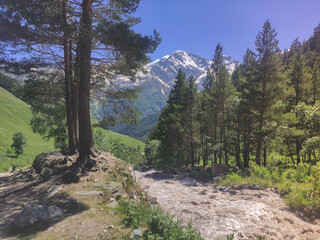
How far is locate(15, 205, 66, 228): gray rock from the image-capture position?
3.98 meters

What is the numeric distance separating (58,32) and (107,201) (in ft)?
27.0

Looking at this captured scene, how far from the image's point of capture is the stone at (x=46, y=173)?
24.9 ft

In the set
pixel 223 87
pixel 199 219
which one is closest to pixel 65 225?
pixel 199 219

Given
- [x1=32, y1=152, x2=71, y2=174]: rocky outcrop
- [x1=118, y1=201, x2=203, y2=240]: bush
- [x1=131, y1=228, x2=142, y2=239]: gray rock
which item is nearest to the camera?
[x1=131, y1=228, x2=142, y2=239]: gray rock

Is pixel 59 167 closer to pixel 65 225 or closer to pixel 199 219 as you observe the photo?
pixel 65 225

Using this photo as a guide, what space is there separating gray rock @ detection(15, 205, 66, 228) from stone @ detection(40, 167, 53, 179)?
11.9 ft

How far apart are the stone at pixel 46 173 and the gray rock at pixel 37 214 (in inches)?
143

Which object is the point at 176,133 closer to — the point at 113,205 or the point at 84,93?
the point at 84,93

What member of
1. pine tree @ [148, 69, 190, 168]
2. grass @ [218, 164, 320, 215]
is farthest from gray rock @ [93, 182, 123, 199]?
pine tree @ [148, 69, 190, 168]

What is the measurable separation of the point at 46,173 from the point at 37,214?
13.6ft

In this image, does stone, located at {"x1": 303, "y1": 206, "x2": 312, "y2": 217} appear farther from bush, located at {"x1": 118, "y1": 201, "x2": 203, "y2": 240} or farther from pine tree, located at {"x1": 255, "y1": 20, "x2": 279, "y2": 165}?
pine tree, located at {"x1": 255, "y1": 20, "x2": 279, "y2": 165}

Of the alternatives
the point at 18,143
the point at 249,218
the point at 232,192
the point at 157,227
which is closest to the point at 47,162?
the point at 157,227

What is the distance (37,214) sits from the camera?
421 cm

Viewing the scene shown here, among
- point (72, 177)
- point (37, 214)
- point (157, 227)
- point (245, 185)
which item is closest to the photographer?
point (157, 227)
